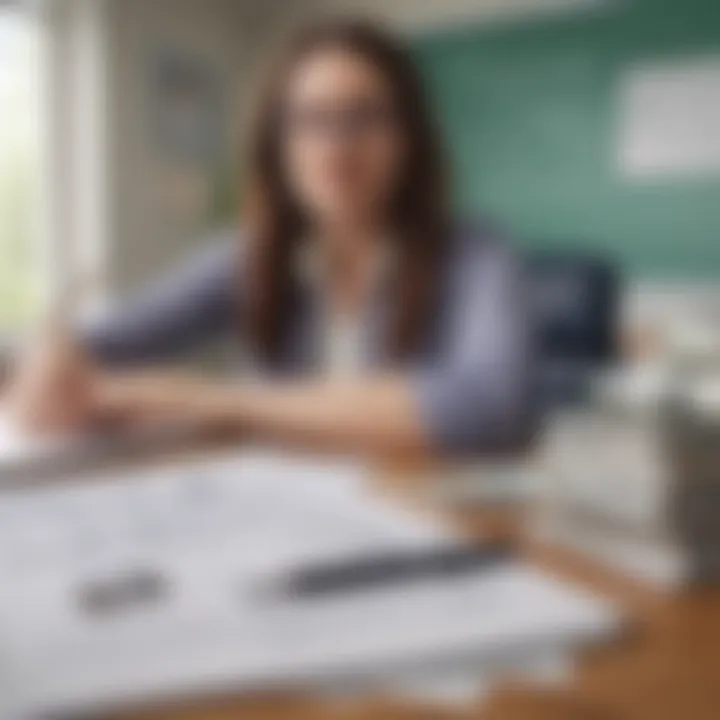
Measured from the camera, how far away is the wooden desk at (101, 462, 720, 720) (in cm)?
36

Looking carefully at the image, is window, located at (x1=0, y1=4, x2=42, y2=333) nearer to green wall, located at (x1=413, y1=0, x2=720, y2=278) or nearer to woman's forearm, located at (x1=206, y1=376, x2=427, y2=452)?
woman's forearm, located at (x1=206, y1=376, x2=427, y2=452)

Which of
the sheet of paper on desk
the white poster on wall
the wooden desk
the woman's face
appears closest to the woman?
the woman's face

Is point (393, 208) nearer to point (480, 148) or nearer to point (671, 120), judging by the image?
point (480, 148)

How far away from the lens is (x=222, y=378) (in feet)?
3.36

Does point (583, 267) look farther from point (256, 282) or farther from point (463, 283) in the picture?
point (256, 282)

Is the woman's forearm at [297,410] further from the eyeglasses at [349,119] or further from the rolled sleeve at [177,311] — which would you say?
the eyeglasses at [349,119]

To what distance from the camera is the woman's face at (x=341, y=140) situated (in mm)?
938

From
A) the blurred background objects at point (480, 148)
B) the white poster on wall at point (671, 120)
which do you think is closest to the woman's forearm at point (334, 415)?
the blurred background objects at point (480, 148)

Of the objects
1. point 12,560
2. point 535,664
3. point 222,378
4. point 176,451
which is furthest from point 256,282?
point 535,664

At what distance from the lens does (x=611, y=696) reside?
0.38 m

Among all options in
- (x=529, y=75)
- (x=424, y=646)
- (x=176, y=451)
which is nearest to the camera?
(x=424, y=646)

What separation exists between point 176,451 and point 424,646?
17.7 inches

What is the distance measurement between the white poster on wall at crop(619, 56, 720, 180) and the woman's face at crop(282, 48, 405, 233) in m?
0.17

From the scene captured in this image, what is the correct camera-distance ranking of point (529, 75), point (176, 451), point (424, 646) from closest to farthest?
point (424, 646) → point (176, 451) → point (529, 75)
